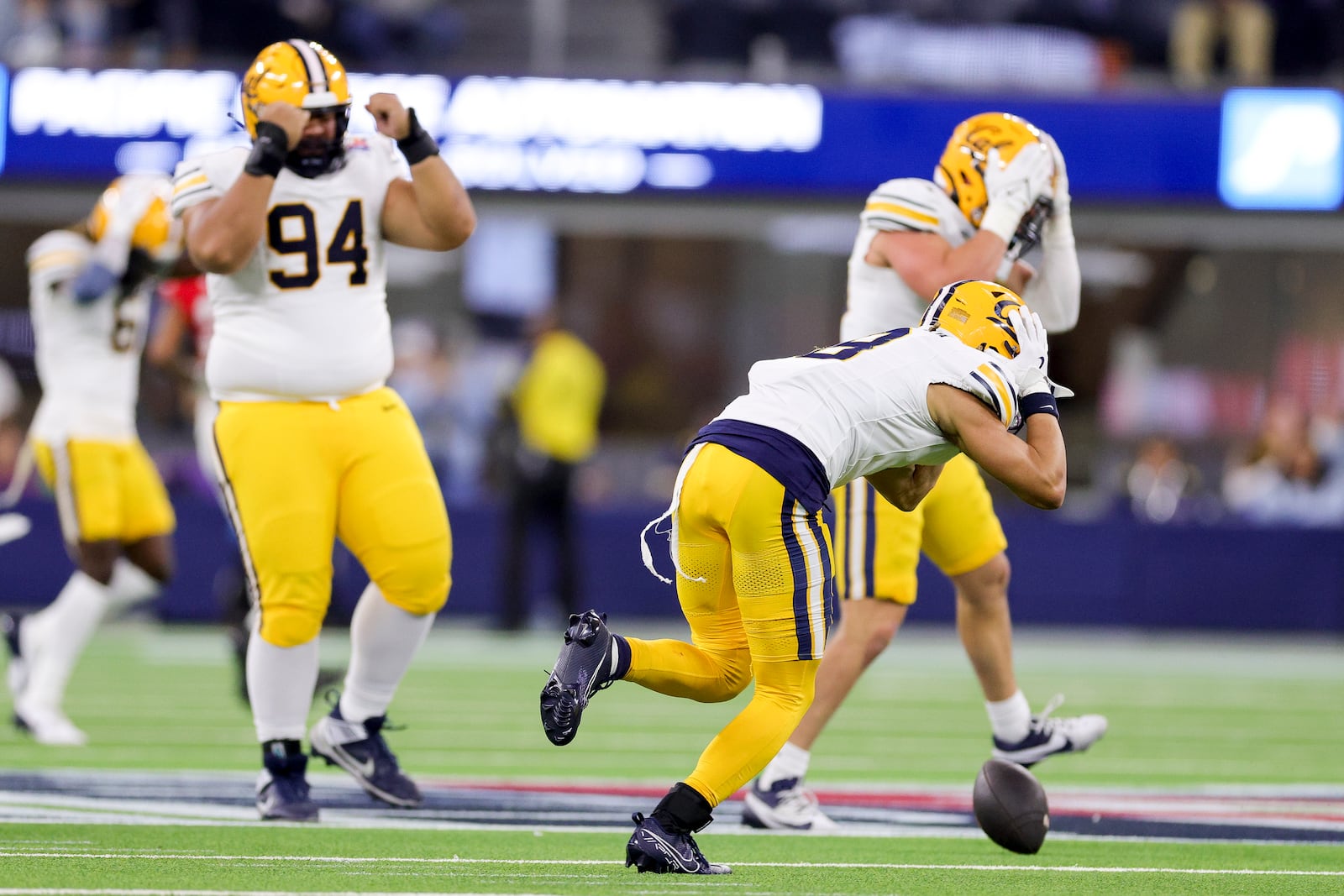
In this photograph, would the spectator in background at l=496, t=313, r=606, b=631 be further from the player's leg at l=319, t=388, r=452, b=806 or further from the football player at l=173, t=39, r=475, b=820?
the football player at l=173, t=39, r=475, b=820

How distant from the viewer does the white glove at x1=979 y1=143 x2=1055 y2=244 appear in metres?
5.00

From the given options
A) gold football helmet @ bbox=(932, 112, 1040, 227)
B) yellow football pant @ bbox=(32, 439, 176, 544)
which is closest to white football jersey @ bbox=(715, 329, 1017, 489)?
gold football helmet @ bbox=(932, 112, 1040, 227)

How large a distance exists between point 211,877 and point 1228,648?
9.56m

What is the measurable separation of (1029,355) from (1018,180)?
1.02 m

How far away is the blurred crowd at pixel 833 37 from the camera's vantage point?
1320cm

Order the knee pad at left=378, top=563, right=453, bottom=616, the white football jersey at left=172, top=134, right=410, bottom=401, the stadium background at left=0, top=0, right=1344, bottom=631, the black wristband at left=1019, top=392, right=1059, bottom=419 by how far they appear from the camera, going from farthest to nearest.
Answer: the stadium background at left=0, top=0, right=1344, bottom=631 < the knee pad at left=378, top=563, right=453, bottom=616 < the white football jersey at left=172, top=134, right=410, bottom=401 < the black wristband at left=1019, top=392, right=1059, bottom=419

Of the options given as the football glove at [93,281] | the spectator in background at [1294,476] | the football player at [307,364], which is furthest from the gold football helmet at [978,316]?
the spectator in background at [1294,476]

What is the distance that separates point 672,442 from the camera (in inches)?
575

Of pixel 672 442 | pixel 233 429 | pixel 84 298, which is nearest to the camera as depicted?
pixel 233 429

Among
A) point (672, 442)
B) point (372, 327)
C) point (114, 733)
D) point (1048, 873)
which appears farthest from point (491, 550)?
point (1048, 873)

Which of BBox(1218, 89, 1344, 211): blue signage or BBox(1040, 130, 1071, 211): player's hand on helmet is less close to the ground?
BBox(1040, 130, 1071, 211): player's hand on helmet

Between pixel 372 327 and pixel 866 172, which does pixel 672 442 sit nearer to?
pixel 866 172

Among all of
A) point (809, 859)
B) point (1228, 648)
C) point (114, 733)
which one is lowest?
point (1228, 648)

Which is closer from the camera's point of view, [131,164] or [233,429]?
[233,429]
